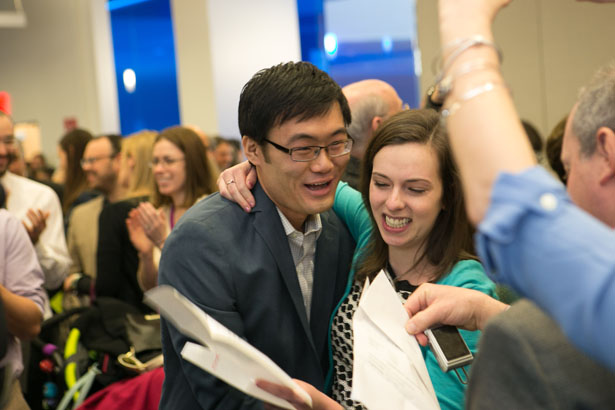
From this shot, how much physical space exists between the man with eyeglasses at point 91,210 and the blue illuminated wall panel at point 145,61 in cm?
575

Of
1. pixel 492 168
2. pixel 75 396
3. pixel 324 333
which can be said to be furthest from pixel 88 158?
pixel 492 168

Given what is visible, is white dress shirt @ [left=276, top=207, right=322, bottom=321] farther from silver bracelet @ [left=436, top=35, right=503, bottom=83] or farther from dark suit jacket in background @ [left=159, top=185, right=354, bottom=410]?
silver bracelet @ [left=436, top=35, right=503, bottom=83]

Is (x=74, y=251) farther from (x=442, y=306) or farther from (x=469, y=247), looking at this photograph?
(x=442, y=306)

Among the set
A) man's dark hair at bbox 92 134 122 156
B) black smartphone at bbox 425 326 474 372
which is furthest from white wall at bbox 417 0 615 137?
black smartphone at bbox 425 326 474 372

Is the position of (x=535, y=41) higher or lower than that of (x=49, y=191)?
higher

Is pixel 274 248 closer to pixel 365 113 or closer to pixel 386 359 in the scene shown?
pixel 386 359

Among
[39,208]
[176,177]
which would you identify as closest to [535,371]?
[176,177]

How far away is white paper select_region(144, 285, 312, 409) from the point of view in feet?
3.81

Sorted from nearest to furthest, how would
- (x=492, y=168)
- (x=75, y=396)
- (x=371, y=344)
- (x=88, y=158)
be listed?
(x=492, y=168) < (x=371, y=344) < (x=75, y=396) < (x=88, y=158)

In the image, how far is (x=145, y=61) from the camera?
1119 cm

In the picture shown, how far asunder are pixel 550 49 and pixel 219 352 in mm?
3640

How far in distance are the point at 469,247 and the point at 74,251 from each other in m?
3.29

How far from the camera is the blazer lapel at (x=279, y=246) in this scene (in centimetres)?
186

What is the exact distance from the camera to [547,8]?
4180mm
